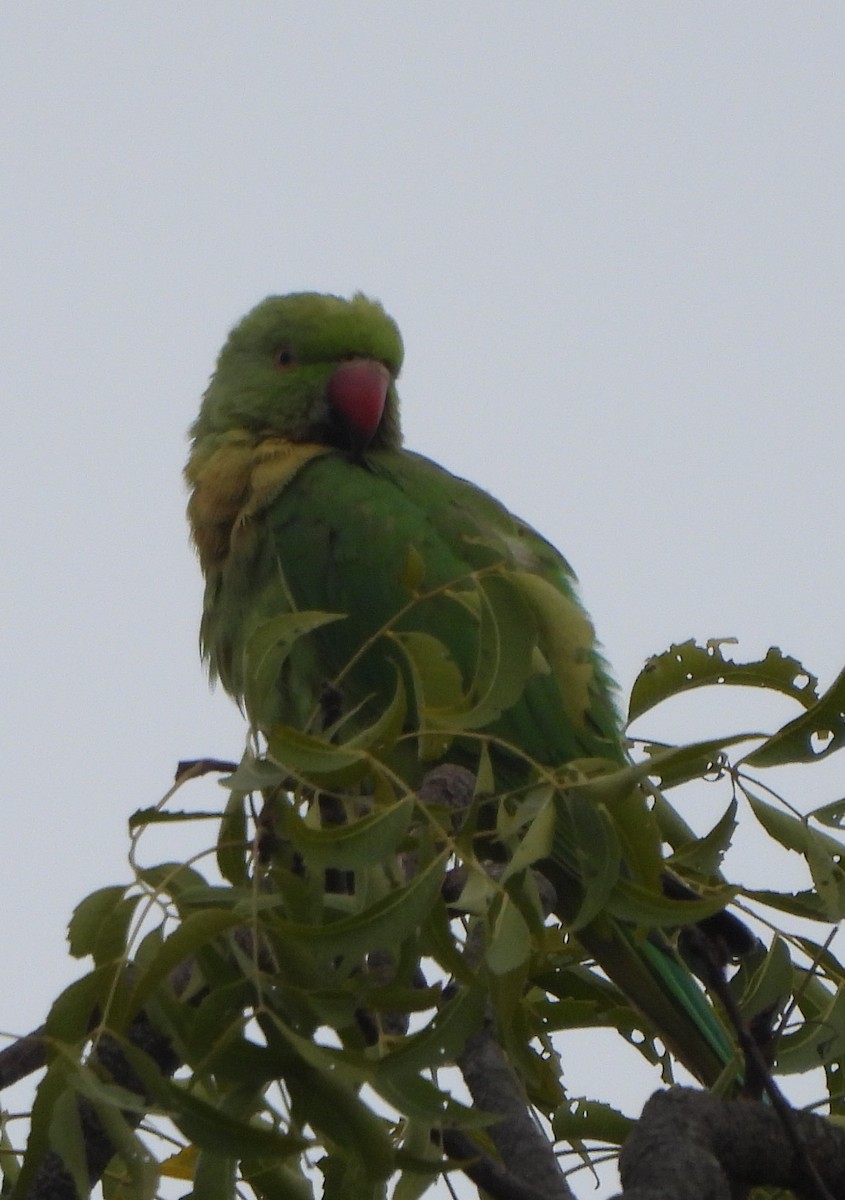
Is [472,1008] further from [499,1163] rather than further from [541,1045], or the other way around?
[541,1045]

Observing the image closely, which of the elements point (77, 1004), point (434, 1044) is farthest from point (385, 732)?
point (77, 1004)

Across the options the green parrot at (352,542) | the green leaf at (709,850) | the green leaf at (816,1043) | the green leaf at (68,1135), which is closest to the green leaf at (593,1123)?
the green leaf at (816,1043)

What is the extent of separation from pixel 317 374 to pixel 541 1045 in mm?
2490

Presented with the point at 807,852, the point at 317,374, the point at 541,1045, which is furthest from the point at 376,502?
the point at 807,852

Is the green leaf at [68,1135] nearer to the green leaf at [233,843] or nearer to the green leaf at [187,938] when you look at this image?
the green leaf at [187,938]

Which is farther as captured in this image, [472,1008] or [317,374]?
[317,374]

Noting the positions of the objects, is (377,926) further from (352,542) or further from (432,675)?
A: (352,542)

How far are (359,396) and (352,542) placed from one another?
2.32 ft

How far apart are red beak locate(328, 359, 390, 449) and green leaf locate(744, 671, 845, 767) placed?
2506 mm

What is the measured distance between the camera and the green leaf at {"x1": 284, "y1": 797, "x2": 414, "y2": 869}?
147 centimetres

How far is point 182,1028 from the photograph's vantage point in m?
1.58

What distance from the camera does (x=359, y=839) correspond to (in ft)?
4.83

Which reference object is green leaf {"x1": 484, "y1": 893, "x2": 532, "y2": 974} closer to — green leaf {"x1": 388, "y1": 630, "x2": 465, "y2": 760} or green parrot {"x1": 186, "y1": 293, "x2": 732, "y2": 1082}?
green leaf {"x1": 388, "y1": 630, "x2": 465, "y2": 760}

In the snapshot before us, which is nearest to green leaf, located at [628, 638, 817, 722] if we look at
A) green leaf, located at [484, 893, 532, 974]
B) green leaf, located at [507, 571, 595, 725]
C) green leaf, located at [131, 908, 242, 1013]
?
green leaf, located at [507, 571, 595, 725]
